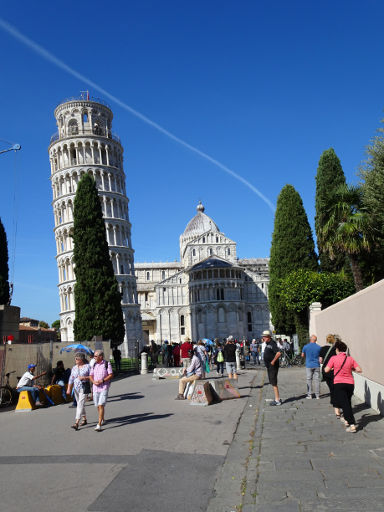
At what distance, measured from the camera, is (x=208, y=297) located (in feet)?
289

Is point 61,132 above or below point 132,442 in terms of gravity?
above

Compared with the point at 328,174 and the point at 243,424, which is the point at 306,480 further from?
the point at 328,174

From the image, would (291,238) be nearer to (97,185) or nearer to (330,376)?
(330,376)

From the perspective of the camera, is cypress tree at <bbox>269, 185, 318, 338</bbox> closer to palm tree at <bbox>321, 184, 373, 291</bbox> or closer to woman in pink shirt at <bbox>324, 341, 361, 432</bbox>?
palm tree at <bbox>321, 184, 373, 291</bbox>

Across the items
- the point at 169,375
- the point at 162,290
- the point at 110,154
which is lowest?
the point at 169,375

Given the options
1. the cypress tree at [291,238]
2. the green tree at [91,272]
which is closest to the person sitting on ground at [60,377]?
the green tree at [91,272]

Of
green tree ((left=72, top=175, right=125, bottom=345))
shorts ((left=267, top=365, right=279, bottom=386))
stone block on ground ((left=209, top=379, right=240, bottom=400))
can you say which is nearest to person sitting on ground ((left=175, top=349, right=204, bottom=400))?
stone block on ground ((left=209, top=379, right=240, bottom=400))

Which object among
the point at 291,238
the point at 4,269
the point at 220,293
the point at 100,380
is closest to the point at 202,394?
the point at 100,380

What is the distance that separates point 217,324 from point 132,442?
79756mm

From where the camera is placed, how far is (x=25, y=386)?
1452 cm

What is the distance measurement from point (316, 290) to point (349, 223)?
10.4 m

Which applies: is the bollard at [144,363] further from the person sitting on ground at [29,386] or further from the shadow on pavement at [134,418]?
the shadow on pavement at [134,418]

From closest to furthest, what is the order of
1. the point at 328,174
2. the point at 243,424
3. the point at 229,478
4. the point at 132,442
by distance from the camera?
the point at 229,478 → the point at 132,442 → the point at 243,424 → the point at 328,174

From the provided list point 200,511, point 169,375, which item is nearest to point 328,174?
point 169,375
